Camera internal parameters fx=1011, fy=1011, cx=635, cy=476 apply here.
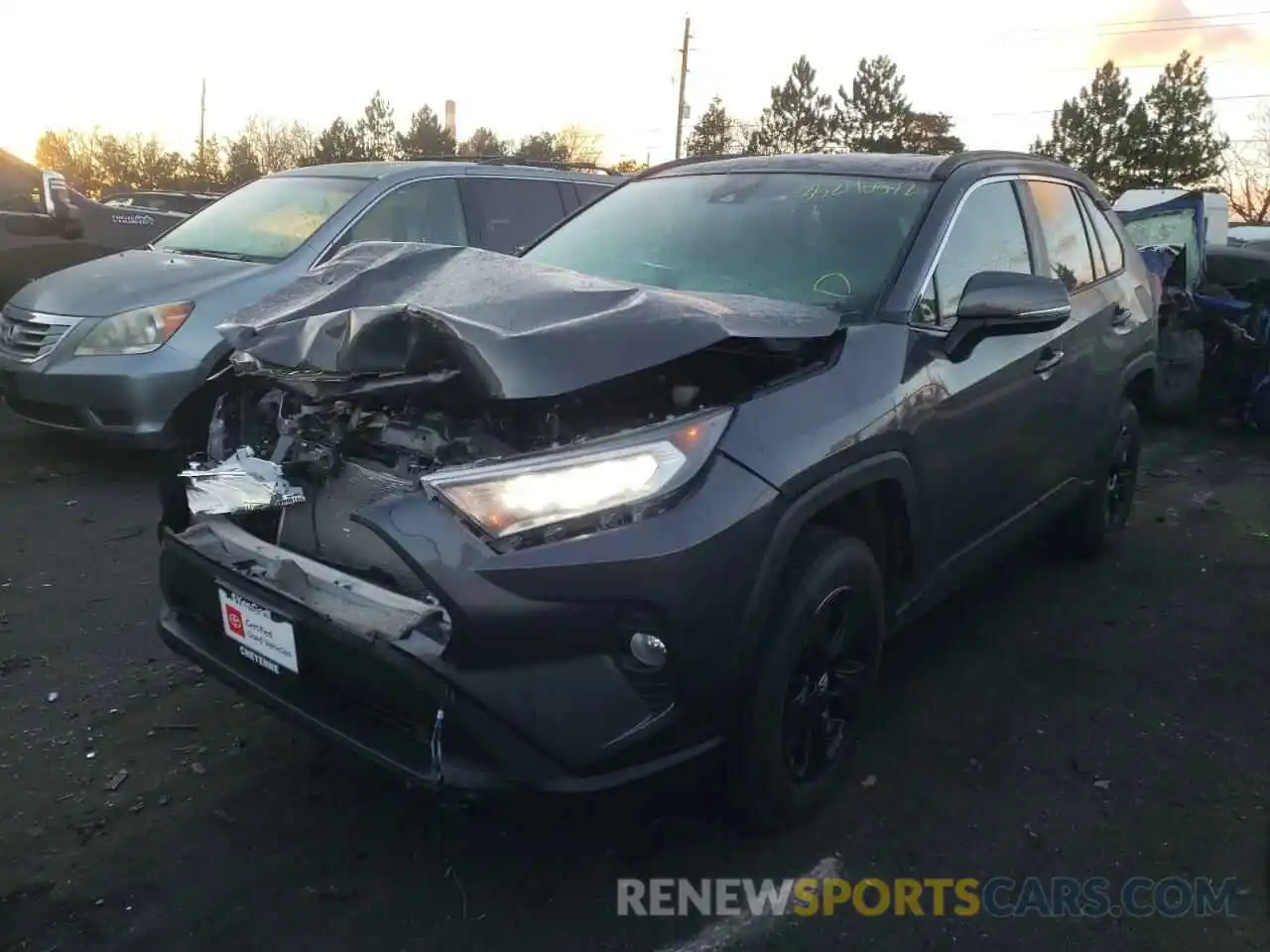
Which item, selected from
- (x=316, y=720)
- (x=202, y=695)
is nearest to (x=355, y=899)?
(x=316, y=720)

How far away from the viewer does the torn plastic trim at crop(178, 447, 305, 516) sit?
2.66 m

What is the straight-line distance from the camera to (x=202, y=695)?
11.3ft

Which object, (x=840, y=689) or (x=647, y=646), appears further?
(x=840, y=689)

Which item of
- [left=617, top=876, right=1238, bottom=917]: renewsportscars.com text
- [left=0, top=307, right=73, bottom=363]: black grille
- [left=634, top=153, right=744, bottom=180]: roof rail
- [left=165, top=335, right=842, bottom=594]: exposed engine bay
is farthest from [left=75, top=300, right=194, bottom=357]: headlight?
[left=617, top=876, right=1238, bottom=917]: renewsportscars.com text

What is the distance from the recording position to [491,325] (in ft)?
7.91

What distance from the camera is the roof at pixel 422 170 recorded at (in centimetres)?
627

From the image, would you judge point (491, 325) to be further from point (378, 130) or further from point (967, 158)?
point (378, 130)

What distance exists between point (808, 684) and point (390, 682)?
1.10m

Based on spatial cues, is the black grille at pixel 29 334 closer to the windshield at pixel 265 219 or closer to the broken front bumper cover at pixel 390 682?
the windshield at pixel 265 219

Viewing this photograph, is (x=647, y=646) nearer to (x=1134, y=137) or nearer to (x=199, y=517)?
(x=199, y=517)

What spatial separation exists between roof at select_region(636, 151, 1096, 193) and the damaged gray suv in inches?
0.9

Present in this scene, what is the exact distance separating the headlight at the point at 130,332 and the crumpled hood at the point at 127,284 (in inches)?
2.4

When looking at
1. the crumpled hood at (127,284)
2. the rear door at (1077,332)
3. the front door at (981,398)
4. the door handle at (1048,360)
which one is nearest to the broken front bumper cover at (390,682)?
the front door at (981,398)

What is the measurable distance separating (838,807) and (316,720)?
1.49 metres
